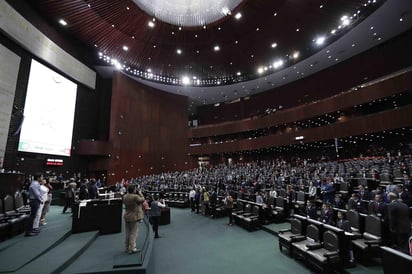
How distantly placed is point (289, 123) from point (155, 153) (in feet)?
52.1

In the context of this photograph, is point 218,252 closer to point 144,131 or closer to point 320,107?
point 320,107

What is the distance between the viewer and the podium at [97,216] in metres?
5.96

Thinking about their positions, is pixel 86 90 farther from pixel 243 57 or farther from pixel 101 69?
pixel 243 57

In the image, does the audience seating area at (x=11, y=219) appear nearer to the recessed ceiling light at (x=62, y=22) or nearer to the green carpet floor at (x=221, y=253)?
the green carpet floor at (x=221, y=253)

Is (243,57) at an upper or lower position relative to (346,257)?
upper

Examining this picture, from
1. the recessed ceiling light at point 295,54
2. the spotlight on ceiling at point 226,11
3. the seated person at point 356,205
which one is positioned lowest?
the seated person at point 356,205

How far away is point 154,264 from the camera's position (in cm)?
502

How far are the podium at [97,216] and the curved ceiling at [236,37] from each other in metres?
13.8

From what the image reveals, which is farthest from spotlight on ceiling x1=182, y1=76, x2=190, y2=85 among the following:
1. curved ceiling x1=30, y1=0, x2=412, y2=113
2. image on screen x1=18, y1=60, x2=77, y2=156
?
image on screen x1=18, y1=60, x2=77, y2=156

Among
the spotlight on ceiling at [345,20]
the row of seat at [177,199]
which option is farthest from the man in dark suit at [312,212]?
the spotlight on ceiling at [345,20]

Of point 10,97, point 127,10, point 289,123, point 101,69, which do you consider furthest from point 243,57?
point 10,97

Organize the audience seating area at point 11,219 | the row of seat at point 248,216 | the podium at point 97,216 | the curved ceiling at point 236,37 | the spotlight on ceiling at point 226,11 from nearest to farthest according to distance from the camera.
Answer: the audience seating area at point 11,219
the podium at point 97,216
the row of seat at point 248,216
the curved ceiling at point 236,37
the spotlight on ceiling at point 226,11

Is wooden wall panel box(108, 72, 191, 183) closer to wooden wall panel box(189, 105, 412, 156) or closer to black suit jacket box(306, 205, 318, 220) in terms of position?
wooden wall panel box(189, 105, 412, 156)

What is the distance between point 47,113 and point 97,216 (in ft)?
40.6
